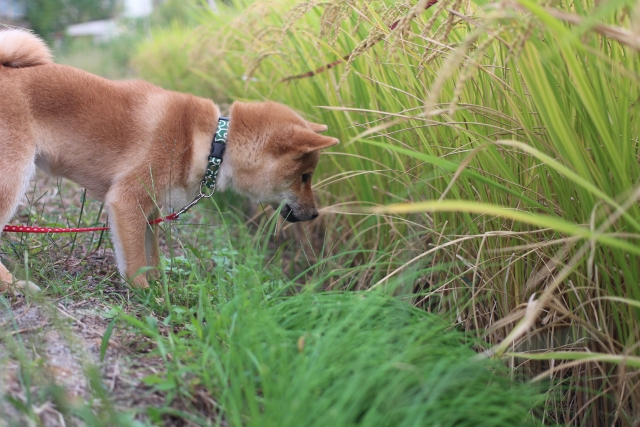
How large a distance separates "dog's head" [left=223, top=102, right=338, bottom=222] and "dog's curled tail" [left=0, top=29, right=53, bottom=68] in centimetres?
91

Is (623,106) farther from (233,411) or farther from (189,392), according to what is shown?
(189,392)

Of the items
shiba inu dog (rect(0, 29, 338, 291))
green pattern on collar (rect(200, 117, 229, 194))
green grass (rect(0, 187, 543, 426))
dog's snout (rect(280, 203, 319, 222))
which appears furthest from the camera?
dog's snout (rect(280, 203, 319, 222))

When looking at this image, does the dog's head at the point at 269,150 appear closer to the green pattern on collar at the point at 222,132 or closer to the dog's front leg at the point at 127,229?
the green pattern on collar at the point at 222,132

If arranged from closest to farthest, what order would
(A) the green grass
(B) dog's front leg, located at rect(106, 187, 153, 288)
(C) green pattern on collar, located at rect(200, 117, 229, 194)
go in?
(A) the green grass
(B) dog's front leg, located at rect(106, 187, 153, 288)
(C) green pattern on collar, located at rect(200, 117, 229, 194)

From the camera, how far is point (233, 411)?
1432mm

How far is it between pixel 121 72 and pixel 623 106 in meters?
10.4

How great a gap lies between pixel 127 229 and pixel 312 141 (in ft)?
3.09

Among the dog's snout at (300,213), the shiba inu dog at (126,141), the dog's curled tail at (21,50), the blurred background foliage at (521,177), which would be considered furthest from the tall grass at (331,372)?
the dog's curled tail at (21,50)

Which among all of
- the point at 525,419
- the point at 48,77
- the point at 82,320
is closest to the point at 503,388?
the point at 525,419

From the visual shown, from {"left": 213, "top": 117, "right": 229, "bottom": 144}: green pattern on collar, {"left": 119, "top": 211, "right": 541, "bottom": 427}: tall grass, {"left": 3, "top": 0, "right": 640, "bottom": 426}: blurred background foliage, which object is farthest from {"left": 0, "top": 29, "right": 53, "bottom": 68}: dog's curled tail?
{"left": 119, "top": 211, "right": 541, "bottom": 427}: tall grass

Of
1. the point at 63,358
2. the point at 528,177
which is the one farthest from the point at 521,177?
the point at 63,358

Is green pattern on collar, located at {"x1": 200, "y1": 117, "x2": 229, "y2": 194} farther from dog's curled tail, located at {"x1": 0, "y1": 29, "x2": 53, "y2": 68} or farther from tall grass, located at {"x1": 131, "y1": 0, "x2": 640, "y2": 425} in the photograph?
dog's curled tail, located at {"x1": 0, "y1": 29, "x2": 53, "y2": 68}

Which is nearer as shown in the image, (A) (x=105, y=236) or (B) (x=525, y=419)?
(B) (x=525, y=419)

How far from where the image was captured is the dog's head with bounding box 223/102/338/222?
295cm
